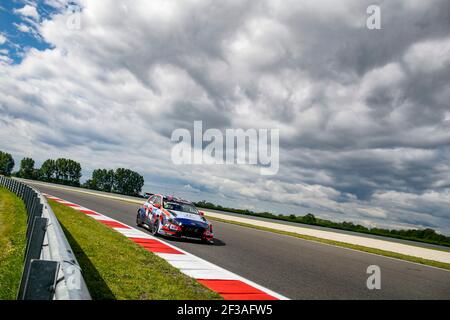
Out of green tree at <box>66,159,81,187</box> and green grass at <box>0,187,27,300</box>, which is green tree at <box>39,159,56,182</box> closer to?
green tree at <box>66,159,81,187</box>

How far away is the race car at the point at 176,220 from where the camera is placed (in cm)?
1108

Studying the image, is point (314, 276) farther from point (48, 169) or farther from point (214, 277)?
point (48, 169)

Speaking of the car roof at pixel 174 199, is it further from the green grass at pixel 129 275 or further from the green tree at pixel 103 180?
the green tree at pixel 103 180

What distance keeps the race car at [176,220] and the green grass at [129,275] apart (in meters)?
2.47

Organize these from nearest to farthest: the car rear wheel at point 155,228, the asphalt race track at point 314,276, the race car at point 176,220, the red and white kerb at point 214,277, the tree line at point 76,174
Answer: the red and white kerb at point 214,277 → the asphalt race track at point 314,276 → the race car at point 176,220 → the car rear wheel at point 155,228 → the tree line at point 76,174

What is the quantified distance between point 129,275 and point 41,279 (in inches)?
140

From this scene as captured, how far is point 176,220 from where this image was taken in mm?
11102

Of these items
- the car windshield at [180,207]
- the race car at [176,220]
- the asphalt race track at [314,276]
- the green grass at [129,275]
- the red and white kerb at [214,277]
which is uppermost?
the car windshield at [180,207]

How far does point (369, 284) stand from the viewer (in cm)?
740

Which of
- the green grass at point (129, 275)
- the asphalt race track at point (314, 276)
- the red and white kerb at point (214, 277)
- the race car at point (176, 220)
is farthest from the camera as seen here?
the race car at point (176, 220)

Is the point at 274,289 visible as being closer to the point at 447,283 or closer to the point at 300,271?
the point at 300,271

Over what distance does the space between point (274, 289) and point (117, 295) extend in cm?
267

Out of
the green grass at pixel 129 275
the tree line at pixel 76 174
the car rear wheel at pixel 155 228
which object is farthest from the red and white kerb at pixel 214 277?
the tree line at pixel 76 174
